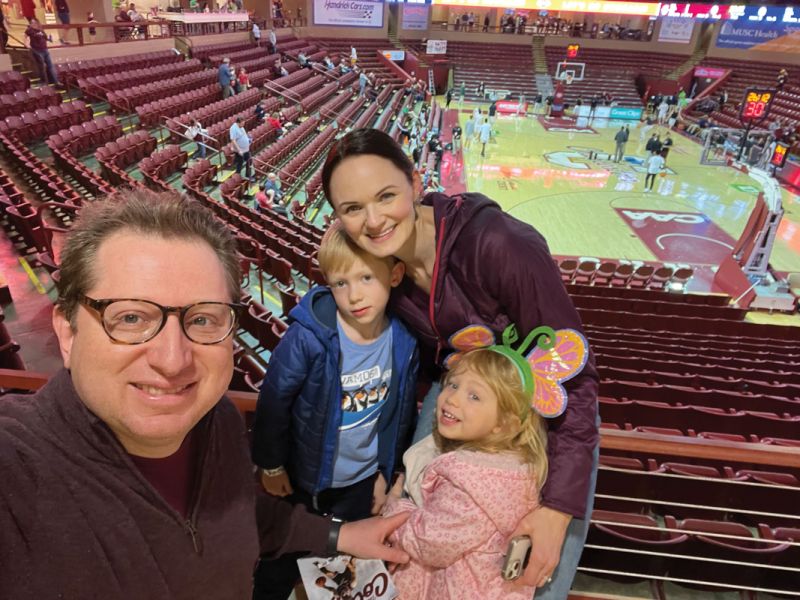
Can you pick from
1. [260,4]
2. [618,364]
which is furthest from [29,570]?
[260,4]

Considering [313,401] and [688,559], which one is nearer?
[313,401]

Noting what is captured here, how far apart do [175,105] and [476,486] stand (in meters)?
14.1

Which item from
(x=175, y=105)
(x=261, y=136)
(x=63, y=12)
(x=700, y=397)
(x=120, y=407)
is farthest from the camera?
(x=63, y=12)

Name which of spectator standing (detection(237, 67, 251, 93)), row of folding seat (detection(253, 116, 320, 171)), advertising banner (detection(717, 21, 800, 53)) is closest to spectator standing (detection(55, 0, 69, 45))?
spectator standing (detection(237, 67, 251, 93))

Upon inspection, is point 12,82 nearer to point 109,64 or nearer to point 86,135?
point 86,135

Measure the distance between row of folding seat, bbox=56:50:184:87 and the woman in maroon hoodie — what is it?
46.3 ft

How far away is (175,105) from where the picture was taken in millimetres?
12945

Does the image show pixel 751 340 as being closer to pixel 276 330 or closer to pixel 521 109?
pixel 276 330

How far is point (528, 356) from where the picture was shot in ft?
4.68

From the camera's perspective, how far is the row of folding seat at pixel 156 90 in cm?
1210

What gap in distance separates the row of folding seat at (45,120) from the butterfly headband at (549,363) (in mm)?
11564

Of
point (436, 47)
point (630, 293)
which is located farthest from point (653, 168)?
point (436, 47)

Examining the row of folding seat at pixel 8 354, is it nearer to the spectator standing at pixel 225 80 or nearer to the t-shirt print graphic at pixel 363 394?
the t-shirt print graphic at pixel 363 394

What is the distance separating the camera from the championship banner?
28344 mm
